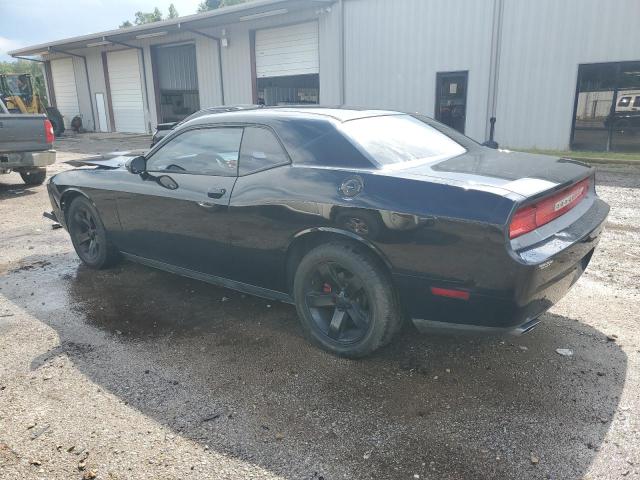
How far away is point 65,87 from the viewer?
28859 millimetres

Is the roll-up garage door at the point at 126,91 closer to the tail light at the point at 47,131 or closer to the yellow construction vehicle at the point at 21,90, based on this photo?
the yellow construction vehicle at the point at 21,90

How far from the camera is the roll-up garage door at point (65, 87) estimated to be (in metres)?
28.1

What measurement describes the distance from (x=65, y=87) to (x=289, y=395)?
31.0 m

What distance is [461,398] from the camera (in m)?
2.89

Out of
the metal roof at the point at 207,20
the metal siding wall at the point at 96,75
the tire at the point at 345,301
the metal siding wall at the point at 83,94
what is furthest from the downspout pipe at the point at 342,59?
the metal siding wall at the point at 83,94

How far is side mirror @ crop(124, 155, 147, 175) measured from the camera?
169 inches

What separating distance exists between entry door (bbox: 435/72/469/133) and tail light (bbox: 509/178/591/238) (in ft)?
37.4

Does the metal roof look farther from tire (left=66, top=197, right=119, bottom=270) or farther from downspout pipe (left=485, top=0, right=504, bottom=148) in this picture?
tire (left=66, top=197, right=119, bottom=270)

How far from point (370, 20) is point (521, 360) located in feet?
45.7

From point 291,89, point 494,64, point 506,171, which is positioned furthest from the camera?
point 291,89

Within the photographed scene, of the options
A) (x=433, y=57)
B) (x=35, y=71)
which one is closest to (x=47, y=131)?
(x=433, y=57)

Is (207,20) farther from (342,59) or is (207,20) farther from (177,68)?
(342,59)

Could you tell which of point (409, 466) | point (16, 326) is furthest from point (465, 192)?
point (16, 326)

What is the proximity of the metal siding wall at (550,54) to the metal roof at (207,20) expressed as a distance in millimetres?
6029
